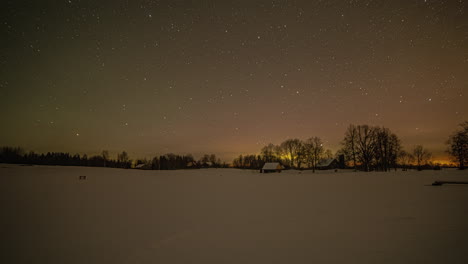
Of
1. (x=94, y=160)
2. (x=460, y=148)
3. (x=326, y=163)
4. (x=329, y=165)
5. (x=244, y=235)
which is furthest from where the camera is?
(x=94, y=160)

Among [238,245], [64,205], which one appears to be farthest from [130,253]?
[64,205]

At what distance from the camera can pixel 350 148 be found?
5728 centimetres

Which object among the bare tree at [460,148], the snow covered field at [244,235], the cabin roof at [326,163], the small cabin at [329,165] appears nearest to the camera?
the snow covered field at [244,235]

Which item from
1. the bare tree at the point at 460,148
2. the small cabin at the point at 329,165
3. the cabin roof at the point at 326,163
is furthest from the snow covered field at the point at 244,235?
the cabin roof at the point at 326,163

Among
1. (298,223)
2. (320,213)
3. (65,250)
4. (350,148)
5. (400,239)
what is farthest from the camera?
(350,148)

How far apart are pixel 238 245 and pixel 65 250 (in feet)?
16.8

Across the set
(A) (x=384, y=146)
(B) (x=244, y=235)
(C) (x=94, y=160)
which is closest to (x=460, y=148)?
(A) (x=384, y=146)

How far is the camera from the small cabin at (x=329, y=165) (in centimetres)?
7138

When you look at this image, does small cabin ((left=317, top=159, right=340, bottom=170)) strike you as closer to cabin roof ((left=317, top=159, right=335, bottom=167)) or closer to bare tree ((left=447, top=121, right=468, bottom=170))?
cabin roof ((left=317, top=159, right=335, bottom=167))

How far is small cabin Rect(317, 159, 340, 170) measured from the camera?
71.4 meters

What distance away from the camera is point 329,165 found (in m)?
71.4

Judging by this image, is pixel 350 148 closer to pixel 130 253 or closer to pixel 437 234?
pixel 437 234

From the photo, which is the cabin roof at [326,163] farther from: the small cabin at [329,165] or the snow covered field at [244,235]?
the snow covered field at [244,235]

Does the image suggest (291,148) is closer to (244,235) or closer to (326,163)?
(326,163)
